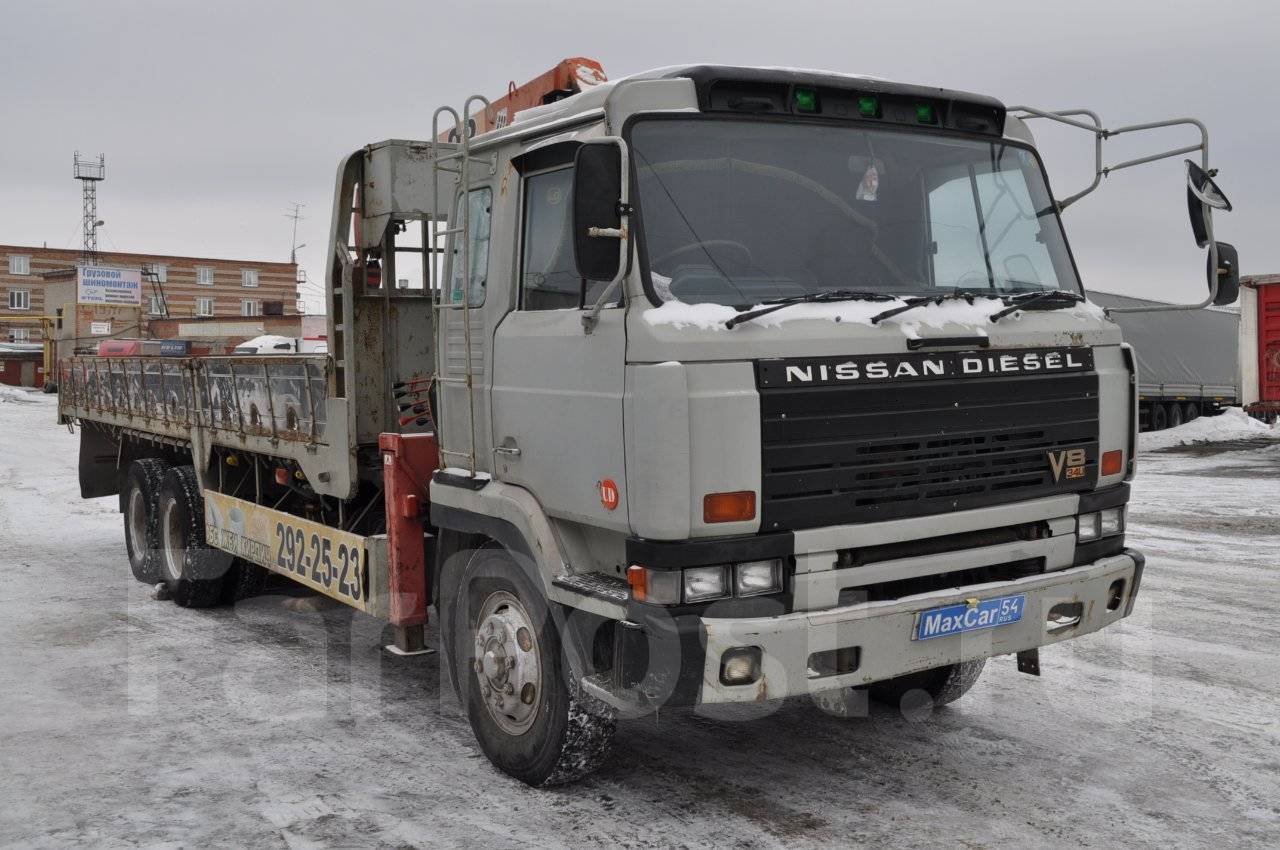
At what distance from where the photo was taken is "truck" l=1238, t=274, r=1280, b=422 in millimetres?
20781

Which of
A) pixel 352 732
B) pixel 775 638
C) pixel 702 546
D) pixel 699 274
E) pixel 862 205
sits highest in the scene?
pixel 862 205

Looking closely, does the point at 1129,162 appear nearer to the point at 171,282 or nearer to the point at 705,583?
the point at 705,583

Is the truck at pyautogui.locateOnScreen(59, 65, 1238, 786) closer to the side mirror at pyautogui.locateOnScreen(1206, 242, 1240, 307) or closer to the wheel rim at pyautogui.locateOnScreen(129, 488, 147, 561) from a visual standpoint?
the side mirror at pyautogui.locateOnScreen(1206, 242, 1240, 307)

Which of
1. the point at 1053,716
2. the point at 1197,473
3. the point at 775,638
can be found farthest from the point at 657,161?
the point at 1197,473

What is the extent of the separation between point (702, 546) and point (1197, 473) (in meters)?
16.7

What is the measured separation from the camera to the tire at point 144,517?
9039 mm

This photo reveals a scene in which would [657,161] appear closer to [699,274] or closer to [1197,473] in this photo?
[699,274]

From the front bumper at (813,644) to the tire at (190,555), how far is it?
5.11 m

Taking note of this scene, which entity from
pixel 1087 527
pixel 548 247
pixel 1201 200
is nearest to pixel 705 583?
pixel 548 247

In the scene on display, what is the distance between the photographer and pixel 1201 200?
4.63m

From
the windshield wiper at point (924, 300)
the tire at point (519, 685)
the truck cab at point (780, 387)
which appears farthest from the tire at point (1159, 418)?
the tire at point (519, 685)

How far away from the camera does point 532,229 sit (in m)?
4.68

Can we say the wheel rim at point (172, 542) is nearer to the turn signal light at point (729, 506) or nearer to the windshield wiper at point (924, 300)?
the turn signal light at point (729, 506)

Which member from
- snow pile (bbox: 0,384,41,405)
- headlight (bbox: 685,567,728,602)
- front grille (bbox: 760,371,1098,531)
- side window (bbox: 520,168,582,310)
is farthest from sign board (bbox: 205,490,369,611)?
snow pile (bbox: 0,384,41,405)
